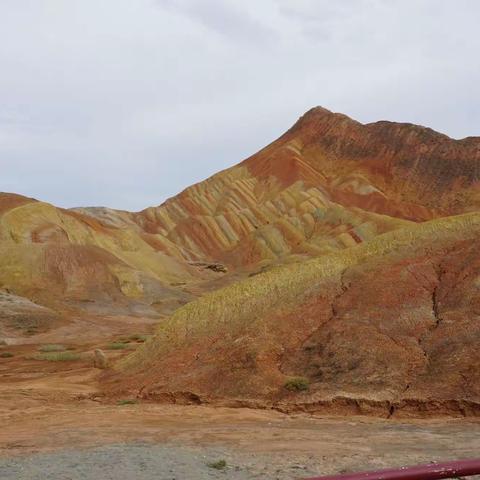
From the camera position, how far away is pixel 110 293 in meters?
58.2

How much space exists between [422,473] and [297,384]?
44.3ft

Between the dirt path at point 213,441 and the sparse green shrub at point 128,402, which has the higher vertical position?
the dirt path at point 213,441

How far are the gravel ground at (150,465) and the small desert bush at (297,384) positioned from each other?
5755 millimetres

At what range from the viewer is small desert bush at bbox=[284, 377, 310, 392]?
16469 millimetres

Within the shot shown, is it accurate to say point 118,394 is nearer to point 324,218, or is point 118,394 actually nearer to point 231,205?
point 324,218

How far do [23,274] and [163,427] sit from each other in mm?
47151

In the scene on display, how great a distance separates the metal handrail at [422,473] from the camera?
322 centimetres

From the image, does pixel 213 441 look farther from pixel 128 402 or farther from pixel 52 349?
pixel 52 349

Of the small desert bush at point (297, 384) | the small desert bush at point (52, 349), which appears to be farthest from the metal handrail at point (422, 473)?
the small desert bush at point (52, 349)

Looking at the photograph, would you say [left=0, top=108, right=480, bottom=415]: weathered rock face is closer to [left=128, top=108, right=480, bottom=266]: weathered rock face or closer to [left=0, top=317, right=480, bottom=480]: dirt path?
[left=128, top=108, right=480, bottom=266]: weathered rock face

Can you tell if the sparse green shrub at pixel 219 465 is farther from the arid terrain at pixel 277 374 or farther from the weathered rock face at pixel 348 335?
the weathered rock face at pixel 348 335

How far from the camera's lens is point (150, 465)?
9.77 m

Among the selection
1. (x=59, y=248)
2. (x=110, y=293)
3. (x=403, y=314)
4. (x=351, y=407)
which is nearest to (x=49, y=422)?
(x=351, y=407)

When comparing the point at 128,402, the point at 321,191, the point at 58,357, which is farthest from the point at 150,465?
the point at 321,191
